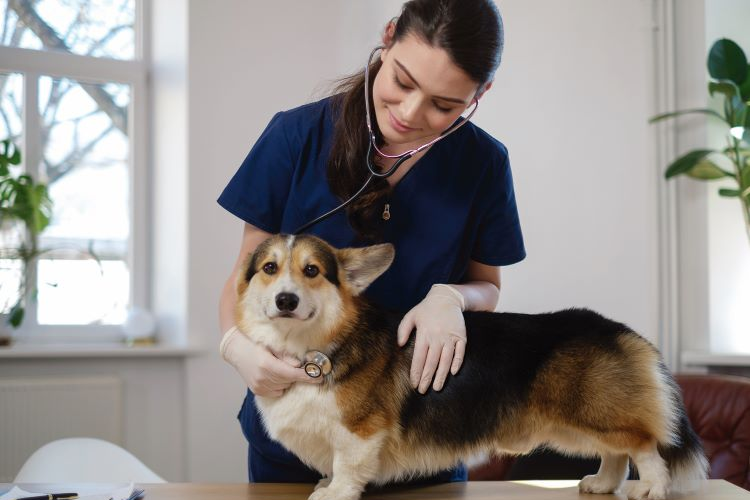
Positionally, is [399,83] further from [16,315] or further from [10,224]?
[10,224]

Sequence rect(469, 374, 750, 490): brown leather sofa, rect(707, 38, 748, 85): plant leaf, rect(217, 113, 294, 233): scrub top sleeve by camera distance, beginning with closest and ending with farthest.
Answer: rect(217, 113, 294, 233): scrub top sleeve < rect(469, 374, 750, 490): brown leather sofa < rect(707, 38, 748, 85): plant leaf

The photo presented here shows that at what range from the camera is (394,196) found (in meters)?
1.46

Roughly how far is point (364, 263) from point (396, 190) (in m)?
0.27

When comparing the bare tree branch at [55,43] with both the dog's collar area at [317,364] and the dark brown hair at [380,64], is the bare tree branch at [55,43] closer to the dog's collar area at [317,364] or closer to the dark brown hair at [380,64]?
the dark brown hair at [380,64]

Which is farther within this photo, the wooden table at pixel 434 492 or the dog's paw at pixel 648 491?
the wooden table at pixel 434 492

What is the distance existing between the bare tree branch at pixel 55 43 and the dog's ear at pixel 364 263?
3.64 meters

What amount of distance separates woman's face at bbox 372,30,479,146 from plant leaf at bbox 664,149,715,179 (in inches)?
78.0

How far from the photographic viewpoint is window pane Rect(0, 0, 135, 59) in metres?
4.27

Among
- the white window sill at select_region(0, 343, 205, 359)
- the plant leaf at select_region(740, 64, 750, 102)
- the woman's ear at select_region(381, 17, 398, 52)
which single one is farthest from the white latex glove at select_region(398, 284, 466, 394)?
the white window sill at select_region(0, 343, 205, 359)

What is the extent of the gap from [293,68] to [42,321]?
1991mm

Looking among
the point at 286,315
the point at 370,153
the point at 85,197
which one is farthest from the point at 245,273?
the point at 85,197

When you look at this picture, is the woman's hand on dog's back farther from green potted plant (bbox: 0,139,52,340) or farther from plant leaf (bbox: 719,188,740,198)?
green potted plant (bbox: 0,139,52,340)

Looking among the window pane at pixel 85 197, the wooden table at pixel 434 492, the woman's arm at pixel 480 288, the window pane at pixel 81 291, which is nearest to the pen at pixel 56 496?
the wooden table at pixel 434 492

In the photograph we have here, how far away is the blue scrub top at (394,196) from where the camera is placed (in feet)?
4.78
